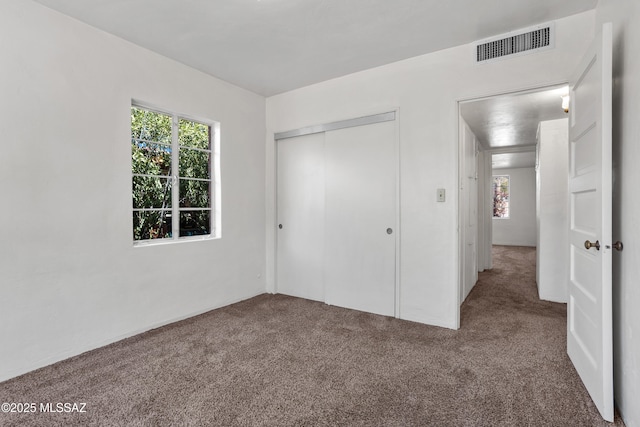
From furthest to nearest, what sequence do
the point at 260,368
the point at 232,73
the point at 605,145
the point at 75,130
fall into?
the point at 232,73, the point at 75,130, the point at 260,368, the point at 605,145

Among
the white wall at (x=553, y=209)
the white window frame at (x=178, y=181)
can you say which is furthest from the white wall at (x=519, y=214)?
the white window frame at (x=178, y=181)

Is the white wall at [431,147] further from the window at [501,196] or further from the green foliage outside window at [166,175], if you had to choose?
the window at [501,196]

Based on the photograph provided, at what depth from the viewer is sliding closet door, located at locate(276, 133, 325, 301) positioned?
3871 millimetres

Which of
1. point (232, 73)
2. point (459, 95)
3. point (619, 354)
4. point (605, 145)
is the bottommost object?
point (619, 354)

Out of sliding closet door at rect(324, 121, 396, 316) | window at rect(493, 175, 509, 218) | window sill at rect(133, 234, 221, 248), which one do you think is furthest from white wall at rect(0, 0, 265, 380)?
window at rect(493, 175, 509, 218)

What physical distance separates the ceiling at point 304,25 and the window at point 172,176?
0.66m

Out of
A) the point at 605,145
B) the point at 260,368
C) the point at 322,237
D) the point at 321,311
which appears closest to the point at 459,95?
the point at 605,145

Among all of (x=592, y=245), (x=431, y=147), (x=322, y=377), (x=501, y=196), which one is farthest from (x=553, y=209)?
(x=501, y=196)

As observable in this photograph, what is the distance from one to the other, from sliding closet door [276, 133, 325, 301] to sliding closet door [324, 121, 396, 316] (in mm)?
164

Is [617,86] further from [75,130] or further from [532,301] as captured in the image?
[75,130]

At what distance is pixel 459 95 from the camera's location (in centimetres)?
289

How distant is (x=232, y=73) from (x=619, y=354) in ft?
12.5

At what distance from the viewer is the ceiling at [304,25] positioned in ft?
7.50

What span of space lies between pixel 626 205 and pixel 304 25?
7.86ft
